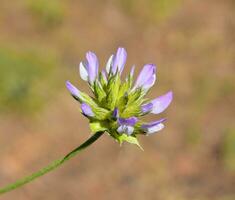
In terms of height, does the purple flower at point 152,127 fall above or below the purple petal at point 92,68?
below

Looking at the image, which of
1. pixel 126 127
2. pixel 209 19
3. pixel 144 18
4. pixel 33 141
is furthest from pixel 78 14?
pixel 126 127

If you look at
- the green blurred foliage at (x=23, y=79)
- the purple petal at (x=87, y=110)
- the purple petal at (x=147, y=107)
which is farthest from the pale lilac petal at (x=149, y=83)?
the green blurred foliage at (x=23, y=79)

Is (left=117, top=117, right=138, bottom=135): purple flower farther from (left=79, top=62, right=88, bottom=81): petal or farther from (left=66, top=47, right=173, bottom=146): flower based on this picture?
(left=79, top=62, right=88, bottom=81): petal

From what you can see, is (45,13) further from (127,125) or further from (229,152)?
(127,125)

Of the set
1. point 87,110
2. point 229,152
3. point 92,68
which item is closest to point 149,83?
point 92,68

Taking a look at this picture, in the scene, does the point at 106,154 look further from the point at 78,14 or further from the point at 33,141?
the point at 78,14

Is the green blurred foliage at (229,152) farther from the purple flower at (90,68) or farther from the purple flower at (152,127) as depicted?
the purple flower at (152,127)
